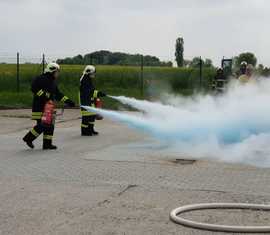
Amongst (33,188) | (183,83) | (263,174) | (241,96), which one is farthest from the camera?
(183,83)

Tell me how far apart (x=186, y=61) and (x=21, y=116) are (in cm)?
1535

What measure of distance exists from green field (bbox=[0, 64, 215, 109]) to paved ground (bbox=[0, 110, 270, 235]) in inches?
536

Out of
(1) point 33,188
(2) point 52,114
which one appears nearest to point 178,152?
(2) point 52,114

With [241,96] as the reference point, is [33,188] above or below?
below

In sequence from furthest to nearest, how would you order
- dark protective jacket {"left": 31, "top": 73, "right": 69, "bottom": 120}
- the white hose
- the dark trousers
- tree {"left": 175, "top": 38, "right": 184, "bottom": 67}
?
tree {"left": 175, "top": 38, "right": 184, "bottom": 67} → the dark trousers → dark protective jacket {"left": 31, "top": 73, "right": 69, "bottom": 120} → the white hose

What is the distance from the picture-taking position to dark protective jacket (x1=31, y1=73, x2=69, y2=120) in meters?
11.6

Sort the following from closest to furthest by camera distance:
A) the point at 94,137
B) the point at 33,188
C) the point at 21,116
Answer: the point at 33,188 → the point at 94,137 → the point at 21,116

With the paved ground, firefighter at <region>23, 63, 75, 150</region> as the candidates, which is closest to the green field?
firefighter at <region>23, 63, 75, 150</region>

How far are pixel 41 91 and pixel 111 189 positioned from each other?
173 inches

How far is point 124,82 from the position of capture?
33969 mm

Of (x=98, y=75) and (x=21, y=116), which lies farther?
(x=98, y=75)

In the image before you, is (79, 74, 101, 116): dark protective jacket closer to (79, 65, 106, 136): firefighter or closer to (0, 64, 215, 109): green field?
(79, 65, 106, 136): firefighter

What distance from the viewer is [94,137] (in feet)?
45.4

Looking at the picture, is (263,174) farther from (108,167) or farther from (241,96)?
(241,96)
